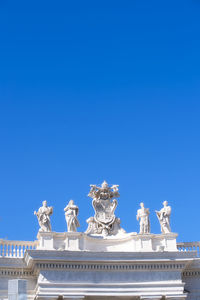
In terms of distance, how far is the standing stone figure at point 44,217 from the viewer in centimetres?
2886

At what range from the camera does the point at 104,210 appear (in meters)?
30.6

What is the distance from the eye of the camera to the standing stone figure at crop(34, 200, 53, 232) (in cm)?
2886

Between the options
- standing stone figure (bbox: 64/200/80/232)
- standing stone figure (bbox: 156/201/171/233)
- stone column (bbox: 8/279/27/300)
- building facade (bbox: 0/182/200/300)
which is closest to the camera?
stone column (bbox: 8/279/27/300)

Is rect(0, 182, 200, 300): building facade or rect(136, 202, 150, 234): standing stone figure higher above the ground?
rect(136, 202, 150, 234): standing stone figure

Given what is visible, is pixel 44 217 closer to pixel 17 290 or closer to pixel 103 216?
pixel 103 216

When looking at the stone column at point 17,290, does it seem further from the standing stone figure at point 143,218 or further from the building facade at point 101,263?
the standing stone figure at point 143,218

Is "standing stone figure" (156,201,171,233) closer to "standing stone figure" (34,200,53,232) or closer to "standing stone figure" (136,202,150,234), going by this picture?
"standing stone figure" (136,202,150,234)

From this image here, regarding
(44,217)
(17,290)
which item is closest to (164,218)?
(44,217)

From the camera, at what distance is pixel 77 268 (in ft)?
91.1

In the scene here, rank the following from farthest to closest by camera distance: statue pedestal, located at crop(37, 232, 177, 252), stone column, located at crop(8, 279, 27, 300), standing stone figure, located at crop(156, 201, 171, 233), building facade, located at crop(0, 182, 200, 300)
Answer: standing stone figure, located at crop(156, 201, 171, 233), statue pedestal, located at crop(37, 232, 177, 252), building facade, located at crop(0, 182, 200, 300), stone column, located at crop(8, 279, 27, 300)

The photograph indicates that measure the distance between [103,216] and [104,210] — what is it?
34 centimetres

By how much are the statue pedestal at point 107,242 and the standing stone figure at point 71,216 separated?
53 centimetres

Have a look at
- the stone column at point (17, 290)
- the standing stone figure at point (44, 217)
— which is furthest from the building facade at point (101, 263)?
the stone column at point (17, 290)

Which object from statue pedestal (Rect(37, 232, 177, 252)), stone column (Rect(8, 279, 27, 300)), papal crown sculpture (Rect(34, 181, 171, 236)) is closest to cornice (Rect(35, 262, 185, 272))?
statue pedestal (Rect(37, 232, 177, 252))
